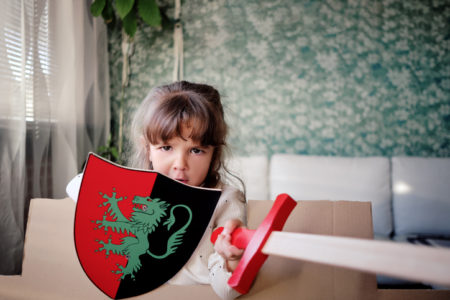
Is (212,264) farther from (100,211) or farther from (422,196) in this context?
(422,196)

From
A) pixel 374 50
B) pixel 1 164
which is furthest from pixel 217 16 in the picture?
pixel 1 164

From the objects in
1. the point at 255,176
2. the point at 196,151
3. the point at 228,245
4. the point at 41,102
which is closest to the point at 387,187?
the point at 255,176

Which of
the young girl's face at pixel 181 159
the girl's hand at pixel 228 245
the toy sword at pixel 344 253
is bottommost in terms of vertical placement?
the girl's hand at pixel 228 245

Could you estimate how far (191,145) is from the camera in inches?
26.3

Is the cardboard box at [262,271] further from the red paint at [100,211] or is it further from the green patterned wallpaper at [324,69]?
the green patterned wallpaper at [324,69]

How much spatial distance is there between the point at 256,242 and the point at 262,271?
12 centimetres

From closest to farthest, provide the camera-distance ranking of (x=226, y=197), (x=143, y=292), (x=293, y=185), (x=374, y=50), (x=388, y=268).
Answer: (x=388, y=268)
(x=143, y=292)
(x=226, y=197)
(x=293, y=185)
(x=374, y=50)

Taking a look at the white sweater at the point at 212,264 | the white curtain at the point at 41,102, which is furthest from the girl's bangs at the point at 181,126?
the white curtain at the point at 41,102

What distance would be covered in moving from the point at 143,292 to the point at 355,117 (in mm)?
1757

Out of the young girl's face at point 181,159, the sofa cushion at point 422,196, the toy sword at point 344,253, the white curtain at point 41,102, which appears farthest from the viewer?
the sofa cushion at point 422,196

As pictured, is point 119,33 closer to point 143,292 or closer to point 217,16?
point 217,16

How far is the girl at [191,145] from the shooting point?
0.51 meters

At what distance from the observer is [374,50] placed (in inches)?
71.5

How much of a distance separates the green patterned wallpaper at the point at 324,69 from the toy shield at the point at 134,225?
126 cm
